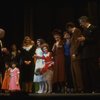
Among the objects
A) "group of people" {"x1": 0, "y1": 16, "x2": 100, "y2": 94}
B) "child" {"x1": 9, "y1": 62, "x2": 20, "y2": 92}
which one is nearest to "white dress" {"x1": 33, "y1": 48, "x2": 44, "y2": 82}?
"group of people" {"x1": 0, "y1": 16, "x2": 100, "y2": 94}

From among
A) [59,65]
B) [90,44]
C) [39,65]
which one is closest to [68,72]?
[59,65]

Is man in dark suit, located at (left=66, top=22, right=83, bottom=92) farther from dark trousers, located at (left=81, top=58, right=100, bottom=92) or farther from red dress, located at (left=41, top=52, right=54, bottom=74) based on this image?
red dress, located at (left=41, top=52, right=54, bottom=74)

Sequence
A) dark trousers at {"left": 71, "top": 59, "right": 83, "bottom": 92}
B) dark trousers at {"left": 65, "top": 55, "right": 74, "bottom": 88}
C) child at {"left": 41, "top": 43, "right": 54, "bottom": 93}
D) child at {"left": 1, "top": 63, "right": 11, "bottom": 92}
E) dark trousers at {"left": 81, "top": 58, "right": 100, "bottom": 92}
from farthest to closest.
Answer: child at {"left": 1, "top": 63, "right": 11, "bottom": 92}
child at {"left": 41, "top": 43, "right": 54, "bottom": 93}
dark trousers at {"left": 65, "top": 55, "right": 74, "bottom": 88}
dark trousers at {"left": 71, "top": 59, "right": 83, "bottom": 92}
dark trousers at {"left": 81, "top": 58, "right": 100, "bottom": 92}

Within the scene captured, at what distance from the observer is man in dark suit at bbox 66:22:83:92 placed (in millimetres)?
8500

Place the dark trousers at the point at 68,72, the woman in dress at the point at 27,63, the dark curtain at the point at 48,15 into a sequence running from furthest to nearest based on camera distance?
the dark curtain at the point at 48,15 → the woman in dress at the point at 27,63 → the dark trousers at the point at 68,72

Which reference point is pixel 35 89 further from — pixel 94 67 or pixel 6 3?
pixel 6 3

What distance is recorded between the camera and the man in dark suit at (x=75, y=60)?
8.50 metres

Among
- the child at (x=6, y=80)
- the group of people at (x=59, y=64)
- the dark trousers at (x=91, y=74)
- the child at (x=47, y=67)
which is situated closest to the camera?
the dark trousers at (x=91, y=74)

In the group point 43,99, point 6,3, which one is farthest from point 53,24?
point 43,99

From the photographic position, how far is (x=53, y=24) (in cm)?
1235

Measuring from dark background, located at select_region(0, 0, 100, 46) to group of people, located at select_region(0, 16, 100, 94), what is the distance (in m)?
2.39

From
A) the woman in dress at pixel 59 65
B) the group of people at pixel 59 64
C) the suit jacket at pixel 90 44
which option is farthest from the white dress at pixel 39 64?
the suit jacket at pixel 90 44

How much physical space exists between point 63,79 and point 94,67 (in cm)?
90

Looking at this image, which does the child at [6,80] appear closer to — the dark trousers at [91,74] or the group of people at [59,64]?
the group of people at [59,64]
